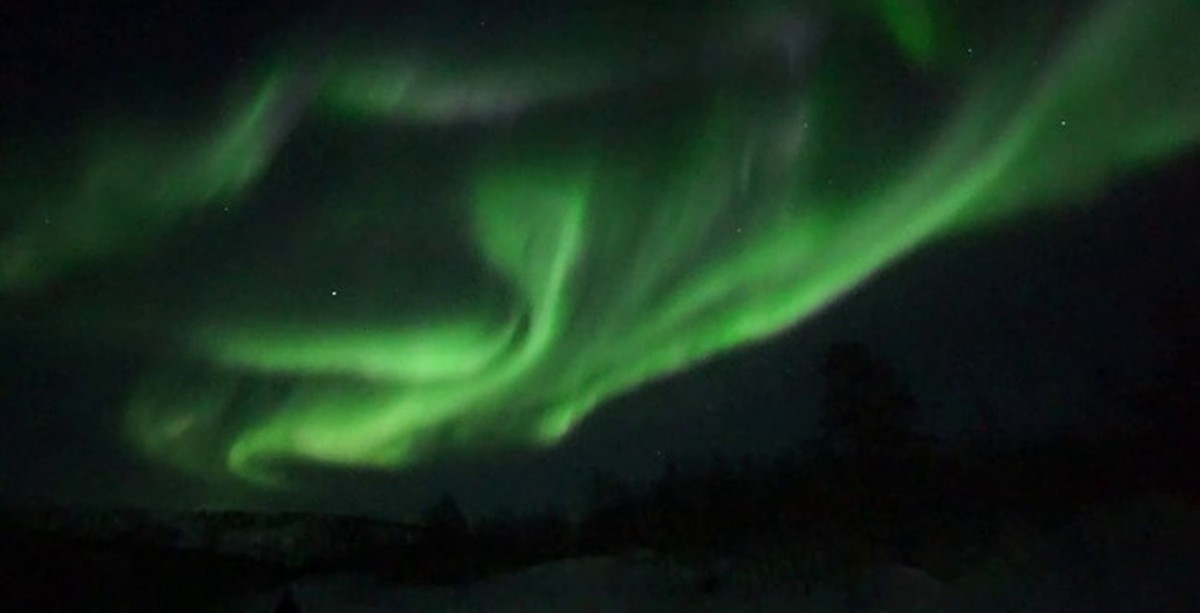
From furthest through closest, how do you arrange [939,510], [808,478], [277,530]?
1. [277,530]
2. [808,478]
3. [939,510]

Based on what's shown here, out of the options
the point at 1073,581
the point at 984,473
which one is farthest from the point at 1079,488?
the point at 1073,581

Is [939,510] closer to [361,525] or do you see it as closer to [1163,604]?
[1163,604]

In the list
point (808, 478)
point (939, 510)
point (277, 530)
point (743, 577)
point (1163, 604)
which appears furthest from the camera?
point (277, 530)

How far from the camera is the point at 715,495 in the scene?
25.5 m

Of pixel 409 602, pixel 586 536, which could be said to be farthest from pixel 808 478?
pixel 409 602

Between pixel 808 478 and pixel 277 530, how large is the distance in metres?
9.99

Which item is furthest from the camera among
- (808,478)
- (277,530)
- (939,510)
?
(277,530)

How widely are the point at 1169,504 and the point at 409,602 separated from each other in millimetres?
11599

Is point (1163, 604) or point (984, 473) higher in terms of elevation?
point (984, 473)

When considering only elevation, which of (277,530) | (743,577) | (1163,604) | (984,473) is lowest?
(1163,604)

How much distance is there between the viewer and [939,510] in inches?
947

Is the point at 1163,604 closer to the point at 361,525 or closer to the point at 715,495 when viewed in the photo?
the point at 715,495

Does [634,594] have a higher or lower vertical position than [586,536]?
lower

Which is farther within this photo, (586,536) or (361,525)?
(361,525)
